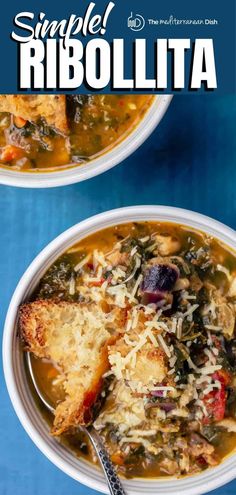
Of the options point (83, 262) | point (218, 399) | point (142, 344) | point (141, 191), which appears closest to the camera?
point (142, 344)

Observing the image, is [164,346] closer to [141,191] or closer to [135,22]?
[141,191]

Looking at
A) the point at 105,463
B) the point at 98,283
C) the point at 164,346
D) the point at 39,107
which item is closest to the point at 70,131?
the point at 39,107

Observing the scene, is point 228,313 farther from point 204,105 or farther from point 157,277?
point 204,105

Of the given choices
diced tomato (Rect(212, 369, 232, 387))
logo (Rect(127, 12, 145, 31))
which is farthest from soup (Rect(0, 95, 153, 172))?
diced tomato (Rect(212, 369, 232, 387))

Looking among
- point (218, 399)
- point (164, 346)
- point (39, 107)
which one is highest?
point (39, 107)

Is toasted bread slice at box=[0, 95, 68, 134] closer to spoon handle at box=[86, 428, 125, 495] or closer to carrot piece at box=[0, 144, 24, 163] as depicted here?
carrot piece at box=[0, 144, 24, 163]

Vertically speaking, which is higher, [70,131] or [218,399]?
[70,131]

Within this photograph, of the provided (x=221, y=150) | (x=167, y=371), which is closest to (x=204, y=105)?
(x=221, y=150)
